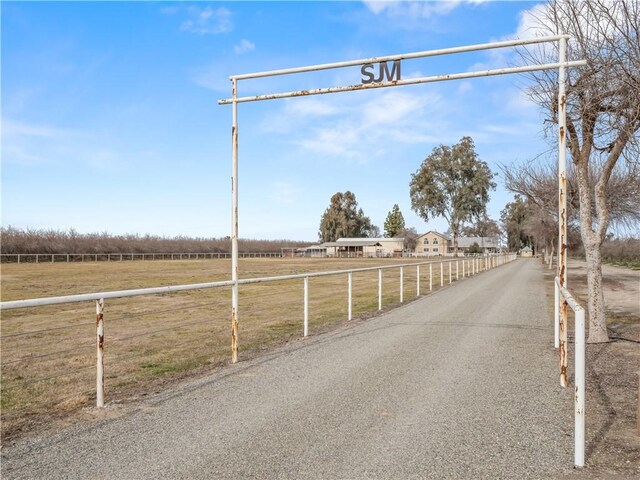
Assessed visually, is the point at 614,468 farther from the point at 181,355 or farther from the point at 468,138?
the point at 468,138

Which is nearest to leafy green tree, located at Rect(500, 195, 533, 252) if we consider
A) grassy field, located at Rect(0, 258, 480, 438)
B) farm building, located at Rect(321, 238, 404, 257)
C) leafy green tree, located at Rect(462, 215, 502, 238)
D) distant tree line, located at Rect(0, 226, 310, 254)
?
leafy green tree, located at Rect(462, 215, 502, 238)

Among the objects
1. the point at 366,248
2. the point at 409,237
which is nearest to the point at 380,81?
the point at 366,248

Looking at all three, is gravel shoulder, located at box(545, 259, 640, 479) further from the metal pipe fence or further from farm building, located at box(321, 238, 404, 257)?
farm building, located at box(321, 238, 404, 257)

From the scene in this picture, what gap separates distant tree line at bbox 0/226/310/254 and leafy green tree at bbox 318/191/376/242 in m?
32.9

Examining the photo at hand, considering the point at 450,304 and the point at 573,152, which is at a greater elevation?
the point at 573,152

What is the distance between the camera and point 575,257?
287 feet

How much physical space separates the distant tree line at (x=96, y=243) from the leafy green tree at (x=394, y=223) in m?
47.5

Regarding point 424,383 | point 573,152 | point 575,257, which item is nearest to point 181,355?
point 424,383

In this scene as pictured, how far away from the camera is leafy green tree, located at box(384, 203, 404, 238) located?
13362cm

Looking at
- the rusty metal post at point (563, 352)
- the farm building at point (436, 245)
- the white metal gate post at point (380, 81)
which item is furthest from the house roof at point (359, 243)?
the rusty metal post at point (563, 352)

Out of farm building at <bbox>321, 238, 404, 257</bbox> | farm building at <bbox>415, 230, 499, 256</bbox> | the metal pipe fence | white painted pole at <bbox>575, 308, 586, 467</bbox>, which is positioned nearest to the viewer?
white painted pole at <bbox>575, 308, 586, 467</bbox>

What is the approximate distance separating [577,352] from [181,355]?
637cm

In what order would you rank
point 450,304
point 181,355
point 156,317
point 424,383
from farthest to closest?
point 450,304 → point 156,317 → point 181,355 → point 424,383

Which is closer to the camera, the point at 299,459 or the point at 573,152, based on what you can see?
the point at 299,459
